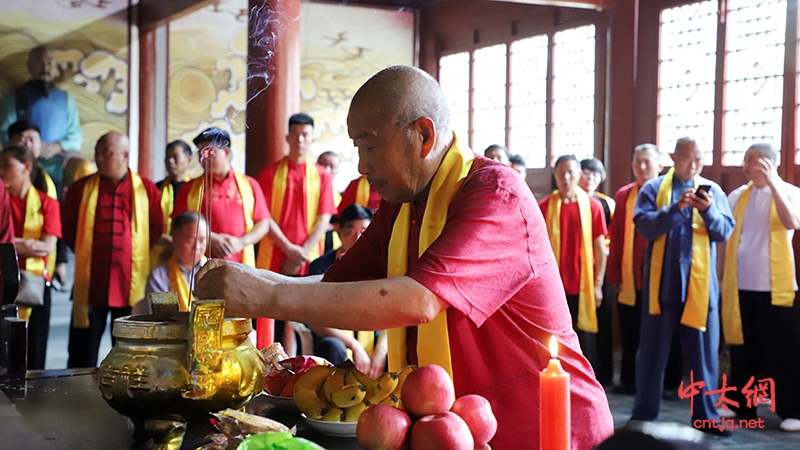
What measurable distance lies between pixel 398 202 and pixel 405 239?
8cm

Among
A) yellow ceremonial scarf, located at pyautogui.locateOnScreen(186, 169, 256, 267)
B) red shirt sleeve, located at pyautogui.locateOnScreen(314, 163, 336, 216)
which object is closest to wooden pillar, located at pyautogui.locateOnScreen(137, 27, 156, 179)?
red shirt sleeve, located at pyautogui.locateOnScreen(314, 163, 336, 216)

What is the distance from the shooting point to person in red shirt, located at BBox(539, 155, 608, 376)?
18.4 feet

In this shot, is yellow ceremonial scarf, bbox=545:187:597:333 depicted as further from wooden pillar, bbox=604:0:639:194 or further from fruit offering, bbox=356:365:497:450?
fruit offering, bbox=356:365:497:450

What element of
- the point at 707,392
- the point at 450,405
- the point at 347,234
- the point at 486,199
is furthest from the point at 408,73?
the point at 707,392

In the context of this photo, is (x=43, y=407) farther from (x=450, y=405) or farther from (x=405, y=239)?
(x=450, y=405)

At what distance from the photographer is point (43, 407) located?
1545mm

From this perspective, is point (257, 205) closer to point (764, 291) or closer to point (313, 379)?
point (764, 291)

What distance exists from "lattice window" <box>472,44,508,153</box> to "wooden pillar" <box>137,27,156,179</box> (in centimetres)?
305

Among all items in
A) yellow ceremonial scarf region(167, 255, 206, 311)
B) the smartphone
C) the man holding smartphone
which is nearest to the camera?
yellow ceremonial scarf region(167, 255, 206, 311)

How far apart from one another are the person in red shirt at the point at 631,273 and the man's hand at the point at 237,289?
4435 millimetres

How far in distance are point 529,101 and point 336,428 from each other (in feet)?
21.9

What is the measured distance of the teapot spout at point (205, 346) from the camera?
1.15 metres

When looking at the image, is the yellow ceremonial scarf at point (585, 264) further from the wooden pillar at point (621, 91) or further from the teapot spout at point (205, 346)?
the teapot spout at point (205, 346)

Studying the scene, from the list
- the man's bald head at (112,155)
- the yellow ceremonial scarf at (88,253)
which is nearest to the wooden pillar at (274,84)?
the man's bald head at (112,155)
